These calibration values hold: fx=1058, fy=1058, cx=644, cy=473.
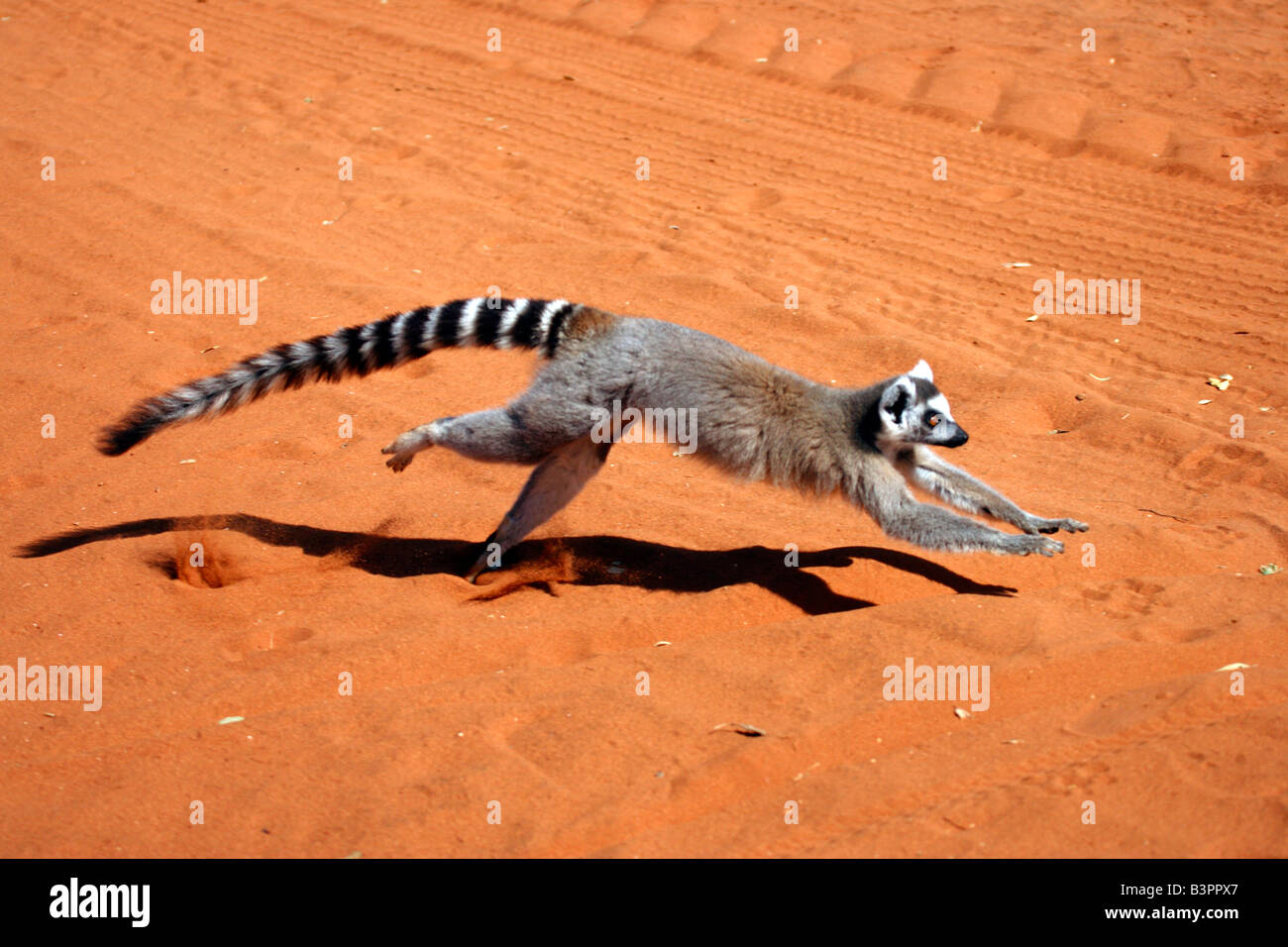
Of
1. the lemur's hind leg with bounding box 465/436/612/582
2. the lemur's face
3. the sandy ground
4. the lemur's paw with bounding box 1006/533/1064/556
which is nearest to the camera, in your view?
the sandy ground

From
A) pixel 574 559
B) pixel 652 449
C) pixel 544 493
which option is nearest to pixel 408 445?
pixel 544 493

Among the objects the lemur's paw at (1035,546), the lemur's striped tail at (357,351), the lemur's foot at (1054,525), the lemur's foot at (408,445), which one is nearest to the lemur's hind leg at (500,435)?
the lemur's foot at (408,445)

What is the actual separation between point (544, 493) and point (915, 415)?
234cm

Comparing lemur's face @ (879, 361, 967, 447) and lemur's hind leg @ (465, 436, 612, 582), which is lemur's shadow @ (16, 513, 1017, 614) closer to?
lemur's hind leg @ (465, 436, 612, 582)

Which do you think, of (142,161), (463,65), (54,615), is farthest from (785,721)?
(463,65)

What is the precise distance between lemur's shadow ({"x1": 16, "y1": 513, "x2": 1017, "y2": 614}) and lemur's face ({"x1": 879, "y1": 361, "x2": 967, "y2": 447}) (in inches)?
32.0

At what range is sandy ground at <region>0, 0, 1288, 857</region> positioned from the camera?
173 inches

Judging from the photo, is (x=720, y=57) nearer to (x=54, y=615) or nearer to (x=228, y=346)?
(x=228, y=346)

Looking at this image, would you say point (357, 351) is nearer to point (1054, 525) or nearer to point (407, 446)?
point (407, 446)

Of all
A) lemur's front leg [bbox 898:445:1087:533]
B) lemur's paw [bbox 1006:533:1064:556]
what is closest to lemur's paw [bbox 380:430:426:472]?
lemur's front leg [bbox 898:445:1087:533]

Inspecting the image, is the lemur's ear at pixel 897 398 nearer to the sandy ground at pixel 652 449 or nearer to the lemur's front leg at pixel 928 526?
the lemur's front leg at pixel 928 526

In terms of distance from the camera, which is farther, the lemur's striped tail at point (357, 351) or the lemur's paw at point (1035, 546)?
the lemur's striped tail at point (357, 351)

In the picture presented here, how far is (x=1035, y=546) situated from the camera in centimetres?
600

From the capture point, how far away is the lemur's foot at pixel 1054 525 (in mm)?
6199
